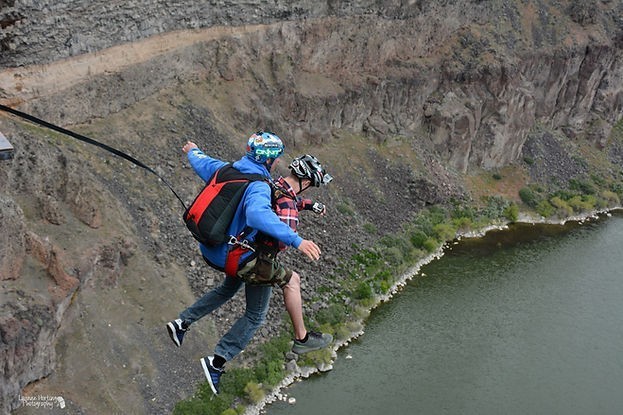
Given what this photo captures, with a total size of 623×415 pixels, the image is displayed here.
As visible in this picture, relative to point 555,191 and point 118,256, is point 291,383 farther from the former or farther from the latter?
point 555,191

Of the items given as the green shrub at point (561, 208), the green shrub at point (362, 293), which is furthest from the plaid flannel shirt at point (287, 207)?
the green shrub at point (561, 208)

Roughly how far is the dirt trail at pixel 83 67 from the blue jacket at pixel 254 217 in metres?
15.4

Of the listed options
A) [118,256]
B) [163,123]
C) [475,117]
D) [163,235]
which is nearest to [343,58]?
[475,117]

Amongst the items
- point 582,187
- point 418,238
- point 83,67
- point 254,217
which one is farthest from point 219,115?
point 582,187

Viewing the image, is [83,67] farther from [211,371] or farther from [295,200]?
[295,200]

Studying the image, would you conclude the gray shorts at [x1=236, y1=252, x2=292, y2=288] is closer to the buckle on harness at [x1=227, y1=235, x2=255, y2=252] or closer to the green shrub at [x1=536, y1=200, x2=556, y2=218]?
the buckle on harness at [x1=227, y1=235, x2=255, y2=252]

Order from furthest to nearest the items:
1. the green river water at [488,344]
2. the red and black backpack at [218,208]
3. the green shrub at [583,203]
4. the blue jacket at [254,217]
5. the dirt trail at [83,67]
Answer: the green shrub at [583,203], the green river water at [488,344], the dirt trail at [83,67], the red and black backpack at [218,208], the blue jacket at [254,217]

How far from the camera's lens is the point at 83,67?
2402 centimetres

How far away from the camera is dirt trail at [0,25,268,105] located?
71.5ft

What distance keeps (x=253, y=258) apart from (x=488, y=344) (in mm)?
22007

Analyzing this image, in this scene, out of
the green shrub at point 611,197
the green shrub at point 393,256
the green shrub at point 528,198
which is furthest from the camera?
the green shrub at point 611,197

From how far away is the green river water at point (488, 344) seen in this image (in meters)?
24.5

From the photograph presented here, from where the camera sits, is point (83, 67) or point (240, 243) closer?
point (240, 243)

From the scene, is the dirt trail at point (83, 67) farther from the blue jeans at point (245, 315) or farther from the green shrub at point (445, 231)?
the blue jeans at point (245, 315)
